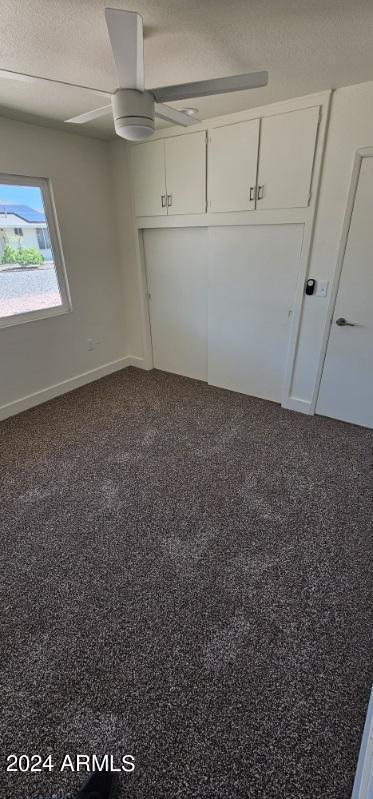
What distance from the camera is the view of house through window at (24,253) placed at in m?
2.95

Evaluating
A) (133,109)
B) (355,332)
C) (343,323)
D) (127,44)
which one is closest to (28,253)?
(133,109)

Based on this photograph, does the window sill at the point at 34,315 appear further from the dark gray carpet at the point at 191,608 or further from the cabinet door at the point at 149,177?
the cabinet door at the point at 149,177

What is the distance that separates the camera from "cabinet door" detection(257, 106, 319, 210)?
7.95ft

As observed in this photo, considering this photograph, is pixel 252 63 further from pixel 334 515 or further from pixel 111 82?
pixel 334 515

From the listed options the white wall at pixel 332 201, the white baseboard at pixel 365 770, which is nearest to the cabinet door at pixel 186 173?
the white wall at pixel 332 201

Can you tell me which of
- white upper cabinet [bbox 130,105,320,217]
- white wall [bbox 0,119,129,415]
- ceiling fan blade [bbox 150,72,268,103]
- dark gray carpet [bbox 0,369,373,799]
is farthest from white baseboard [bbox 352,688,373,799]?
white wall [bbox 0,119,129,415]

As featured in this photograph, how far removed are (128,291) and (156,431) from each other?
6.36ft

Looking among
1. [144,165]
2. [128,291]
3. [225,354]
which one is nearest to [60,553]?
[225,354]

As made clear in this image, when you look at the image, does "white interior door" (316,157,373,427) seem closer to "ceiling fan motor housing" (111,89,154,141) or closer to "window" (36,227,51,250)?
"ceiling fan motor housing" (111,89,154,141)

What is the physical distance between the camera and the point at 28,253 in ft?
10.3

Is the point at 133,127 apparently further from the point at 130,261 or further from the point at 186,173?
the point at 130,261

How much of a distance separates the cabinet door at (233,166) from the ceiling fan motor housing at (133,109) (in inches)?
55.6

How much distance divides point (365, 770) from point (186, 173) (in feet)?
12.2

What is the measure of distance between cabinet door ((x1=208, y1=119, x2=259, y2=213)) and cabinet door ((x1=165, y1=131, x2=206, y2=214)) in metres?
0.09
